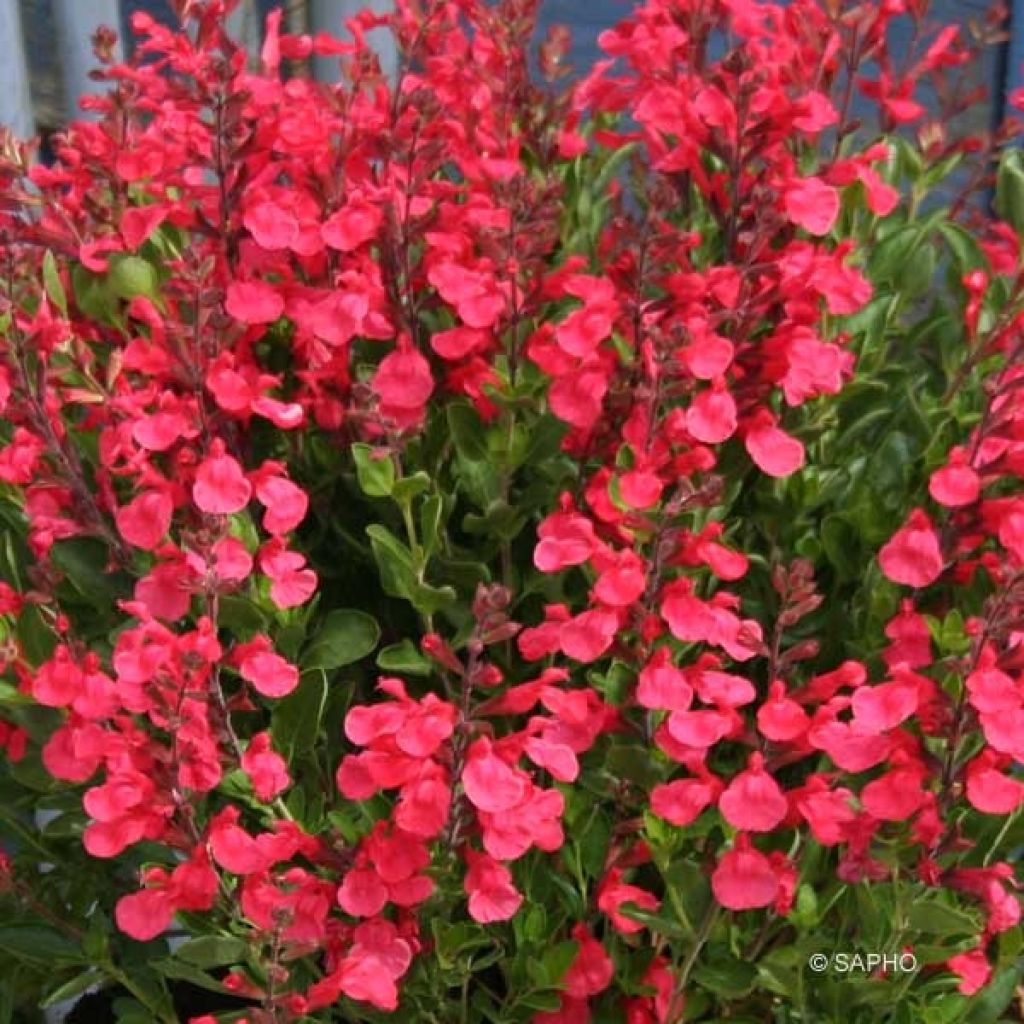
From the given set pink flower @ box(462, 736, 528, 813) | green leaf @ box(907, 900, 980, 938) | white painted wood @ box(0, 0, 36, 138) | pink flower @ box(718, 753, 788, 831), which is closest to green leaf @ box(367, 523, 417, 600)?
pink flower @ box(462, 736, 528, 813)

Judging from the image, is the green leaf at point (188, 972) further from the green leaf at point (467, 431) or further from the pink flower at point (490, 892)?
the green leaf at point (467, 431)

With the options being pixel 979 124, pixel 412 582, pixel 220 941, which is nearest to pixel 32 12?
pixel 979 124

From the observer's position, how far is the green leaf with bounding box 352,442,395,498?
1.32m

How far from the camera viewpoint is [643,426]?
129 cm

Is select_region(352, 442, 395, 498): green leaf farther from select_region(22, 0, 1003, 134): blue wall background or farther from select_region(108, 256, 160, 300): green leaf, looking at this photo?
select_region(22, 0, 1003, 134): blue wall background

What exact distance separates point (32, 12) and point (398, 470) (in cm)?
168

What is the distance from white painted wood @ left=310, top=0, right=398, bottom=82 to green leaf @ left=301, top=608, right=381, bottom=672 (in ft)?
4.46

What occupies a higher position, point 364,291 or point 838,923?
point 364,291

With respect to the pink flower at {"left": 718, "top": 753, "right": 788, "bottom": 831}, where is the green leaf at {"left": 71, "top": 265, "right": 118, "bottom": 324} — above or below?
above

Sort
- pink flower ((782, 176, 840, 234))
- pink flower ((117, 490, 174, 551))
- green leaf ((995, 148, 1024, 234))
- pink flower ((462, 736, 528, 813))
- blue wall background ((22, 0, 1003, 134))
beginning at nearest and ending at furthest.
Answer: pink flower ((462, 736, 528, 813))
pink flower ((117, 490, 174, 551))
pink flower ((782, 176, 840, 234))
green leaf ((995, 148, 1024, 234))
blue wall background ((22, 0, 1003, 134))

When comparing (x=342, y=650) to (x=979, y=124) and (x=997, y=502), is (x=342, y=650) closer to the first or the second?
(x=997, y=502)

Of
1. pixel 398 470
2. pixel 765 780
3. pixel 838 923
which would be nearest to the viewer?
pixel 765 780

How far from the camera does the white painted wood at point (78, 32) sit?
8.44 ft

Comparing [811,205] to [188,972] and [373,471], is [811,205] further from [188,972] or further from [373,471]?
[188,972]
